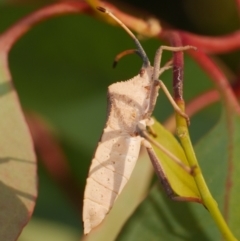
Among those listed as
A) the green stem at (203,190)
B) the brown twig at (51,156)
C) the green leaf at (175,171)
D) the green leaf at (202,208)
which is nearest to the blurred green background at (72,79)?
the brown twig at (51,156)

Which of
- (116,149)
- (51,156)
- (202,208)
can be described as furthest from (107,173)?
(51,156)

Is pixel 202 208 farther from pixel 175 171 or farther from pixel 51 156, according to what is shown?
pixel 51 156

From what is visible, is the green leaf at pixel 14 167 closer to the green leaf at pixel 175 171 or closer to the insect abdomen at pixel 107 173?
the insect abdomen at pixel 107 173

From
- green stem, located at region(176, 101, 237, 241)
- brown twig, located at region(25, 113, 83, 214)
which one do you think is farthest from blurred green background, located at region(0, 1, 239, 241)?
green stem, located at region(176, 101, 237, 241)

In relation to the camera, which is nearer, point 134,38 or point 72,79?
point 134,38

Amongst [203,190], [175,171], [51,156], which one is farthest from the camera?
[51,156]

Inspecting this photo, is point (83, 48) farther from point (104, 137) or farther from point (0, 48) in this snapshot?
point (104, 137)
